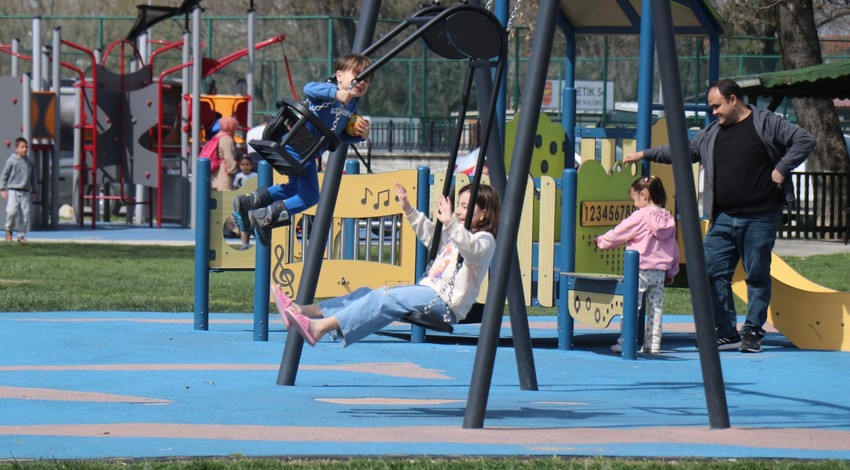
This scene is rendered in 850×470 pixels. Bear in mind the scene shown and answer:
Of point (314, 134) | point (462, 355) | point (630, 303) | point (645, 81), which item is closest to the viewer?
point (314, 134)

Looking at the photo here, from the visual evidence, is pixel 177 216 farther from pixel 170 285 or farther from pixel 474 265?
pixel 474 265

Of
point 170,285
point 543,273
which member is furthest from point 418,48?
point 543,273

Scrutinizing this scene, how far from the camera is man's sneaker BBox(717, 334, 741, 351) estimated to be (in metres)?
10.1

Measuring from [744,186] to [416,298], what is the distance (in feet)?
13.6

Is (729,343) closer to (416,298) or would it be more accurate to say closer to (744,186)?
(744,186)

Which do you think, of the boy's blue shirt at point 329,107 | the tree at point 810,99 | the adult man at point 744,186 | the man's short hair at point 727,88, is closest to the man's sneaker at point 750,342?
the adult man at point 744,186

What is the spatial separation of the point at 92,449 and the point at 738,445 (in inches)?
108

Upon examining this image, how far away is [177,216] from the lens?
25.2m

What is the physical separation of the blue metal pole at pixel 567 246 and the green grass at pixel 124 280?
3274mm

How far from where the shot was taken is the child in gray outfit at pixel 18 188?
20172 millimetres

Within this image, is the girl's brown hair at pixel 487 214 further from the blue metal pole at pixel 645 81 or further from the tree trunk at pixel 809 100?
the tree trunk at pixel 809 100

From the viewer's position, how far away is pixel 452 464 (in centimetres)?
516

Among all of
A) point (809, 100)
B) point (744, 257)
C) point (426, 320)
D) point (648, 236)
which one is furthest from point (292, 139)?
point (809, 100)

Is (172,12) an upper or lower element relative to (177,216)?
upper
